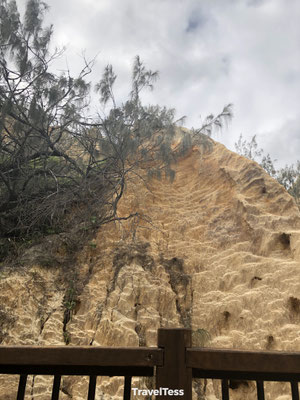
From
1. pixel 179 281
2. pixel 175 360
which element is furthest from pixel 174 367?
pixel 179 281

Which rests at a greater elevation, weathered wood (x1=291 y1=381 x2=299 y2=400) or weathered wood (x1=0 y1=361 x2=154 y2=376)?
weathered wood (x1=0 y1=361 x2=154 y2=376)

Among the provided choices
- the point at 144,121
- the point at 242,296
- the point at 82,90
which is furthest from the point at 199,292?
the point at 82,90

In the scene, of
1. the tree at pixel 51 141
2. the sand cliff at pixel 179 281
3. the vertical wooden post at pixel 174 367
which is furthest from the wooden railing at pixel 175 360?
the tree at pixel 51 141

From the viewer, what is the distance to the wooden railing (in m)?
1.97

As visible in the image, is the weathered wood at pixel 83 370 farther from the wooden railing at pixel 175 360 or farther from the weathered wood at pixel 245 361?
the weathered wood at pixel 245 361

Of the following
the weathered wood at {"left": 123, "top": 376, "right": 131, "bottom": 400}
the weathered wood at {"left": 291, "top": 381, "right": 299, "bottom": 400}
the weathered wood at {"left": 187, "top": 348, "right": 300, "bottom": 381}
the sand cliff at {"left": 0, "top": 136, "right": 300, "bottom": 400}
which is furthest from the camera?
the sand cliff at {"left": 0, "top": 136, "right": 300, "bottom": 400}

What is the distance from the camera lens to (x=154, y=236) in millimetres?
7621

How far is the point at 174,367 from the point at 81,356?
560mm

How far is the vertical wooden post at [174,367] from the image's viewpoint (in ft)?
6.47

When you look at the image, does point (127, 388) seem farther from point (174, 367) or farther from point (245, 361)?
point (245, 361)

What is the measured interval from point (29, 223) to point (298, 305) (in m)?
5.42

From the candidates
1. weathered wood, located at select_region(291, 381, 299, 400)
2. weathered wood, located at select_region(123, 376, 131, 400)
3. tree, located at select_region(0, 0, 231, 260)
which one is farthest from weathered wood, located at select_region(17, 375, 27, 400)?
tree, located at select_region(0, 0, 231, 260)

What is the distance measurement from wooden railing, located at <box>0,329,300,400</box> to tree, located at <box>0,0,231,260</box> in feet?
15.9

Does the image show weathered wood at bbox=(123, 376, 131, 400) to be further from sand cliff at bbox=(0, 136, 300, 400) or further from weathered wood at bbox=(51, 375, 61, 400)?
sand cliff at bbox=(0, 136, 300, 400)
